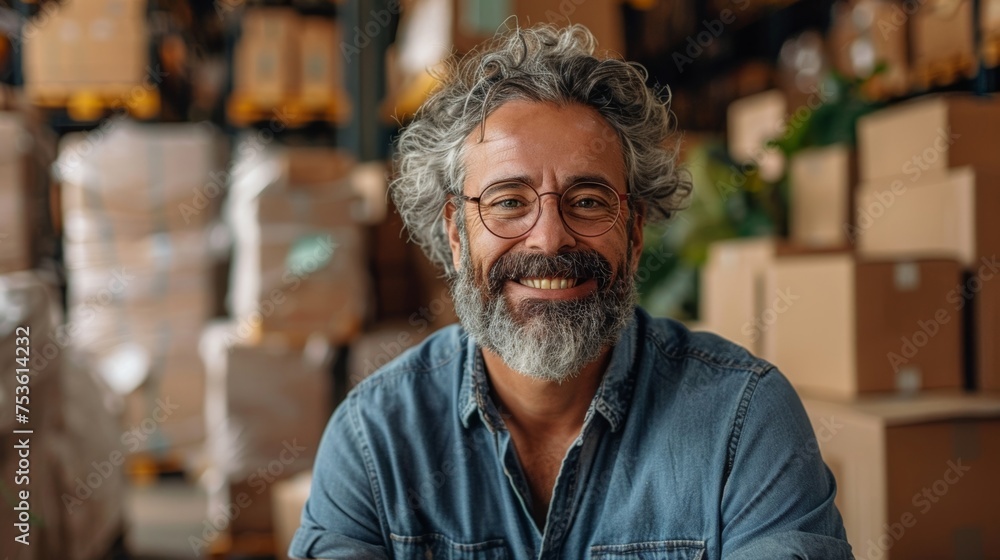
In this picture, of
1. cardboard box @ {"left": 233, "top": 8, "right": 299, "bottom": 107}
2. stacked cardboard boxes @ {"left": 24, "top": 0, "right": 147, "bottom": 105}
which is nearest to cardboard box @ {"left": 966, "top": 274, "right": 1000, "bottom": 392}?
cardboard box @ {"left": 233, "top": 8, "right": 299, "bottom": 107}

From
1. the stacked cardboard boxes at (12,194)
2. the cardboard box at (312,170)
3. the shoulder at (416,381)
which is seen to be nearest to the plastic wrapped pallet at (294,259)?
the cardboard box at (312,170)

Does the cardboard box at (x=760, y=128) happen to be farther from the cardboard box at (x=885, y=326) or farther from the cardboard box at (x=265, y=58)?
the cardboard box at (x=265, y=58)

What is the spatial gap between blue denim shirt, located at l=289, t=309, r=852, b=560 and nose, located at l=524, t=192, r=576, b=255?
22 centimetres

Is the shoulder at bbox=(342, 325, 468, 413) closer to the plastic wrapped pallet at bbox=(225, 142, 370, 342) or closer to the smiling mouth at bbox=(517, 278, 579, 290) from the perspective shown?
the smiling mouth at bbox=(517, 278, 579, 290)

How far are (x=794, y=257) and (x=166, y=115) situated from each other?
3482mm

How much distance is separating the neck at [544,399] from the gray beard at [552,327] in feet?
0.18

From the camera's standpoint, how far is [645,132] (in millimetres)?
1318

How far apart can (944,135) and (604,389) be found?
1405mm

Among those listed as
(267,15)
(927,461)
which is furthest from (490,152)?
(267,15)

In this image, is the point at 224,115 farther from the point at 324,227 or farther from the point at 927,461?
the point at 927,461

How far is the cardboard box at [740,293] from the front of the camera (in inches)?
88.1

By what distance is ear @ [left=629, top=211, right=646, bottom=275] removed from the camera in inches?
51.7

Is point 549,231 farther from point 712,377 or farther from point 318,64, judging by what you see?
point 318,64

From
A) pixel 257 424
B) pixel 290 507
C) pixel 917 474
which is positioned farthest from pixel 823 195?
pixel 257 424
